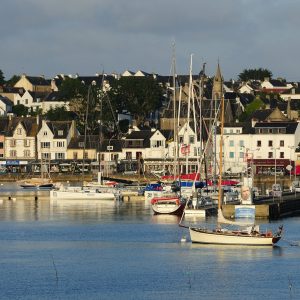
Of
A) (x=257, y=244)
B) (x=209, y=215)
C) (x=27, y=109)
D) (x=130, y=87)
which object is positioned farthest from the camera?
(x=27, y=109)

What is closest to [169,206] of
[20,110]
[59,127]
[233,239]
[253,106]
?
[233,239]

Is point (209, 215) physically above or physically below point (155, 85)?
below

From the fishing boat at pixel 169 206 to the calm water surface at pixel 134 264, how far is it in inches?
81.9

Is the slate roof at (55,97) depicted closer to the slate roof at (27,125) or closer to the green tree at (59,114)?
the green tree at (59,114)

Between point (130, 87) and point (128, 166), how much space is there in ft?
85.6

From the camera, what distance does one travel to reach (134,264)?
62375 millimetres

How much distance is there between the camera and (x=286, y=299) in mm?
52125

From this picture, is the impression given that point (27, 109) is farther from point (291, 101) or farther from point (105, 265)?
point (105, 265)

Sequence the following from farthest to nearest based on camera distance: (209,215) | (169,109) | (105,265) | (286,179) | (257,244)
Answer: (169,109)
(286,179)
(209,215)
(257,244)
(105,265)

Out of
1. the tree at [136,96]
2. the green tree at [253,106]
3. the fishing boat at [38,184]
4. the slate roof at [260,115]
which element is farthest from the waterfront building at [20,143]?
the green tree at [253,106]

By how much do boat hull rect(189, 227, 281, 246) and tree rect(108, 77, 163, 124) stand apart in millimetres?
111509

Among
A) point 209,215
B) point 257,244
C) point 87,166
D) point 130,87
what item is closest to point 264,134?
point 87,166

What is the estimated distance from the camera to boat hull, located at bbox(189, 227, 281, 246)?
216ft

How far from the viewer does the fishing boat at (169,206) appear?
89938mm
